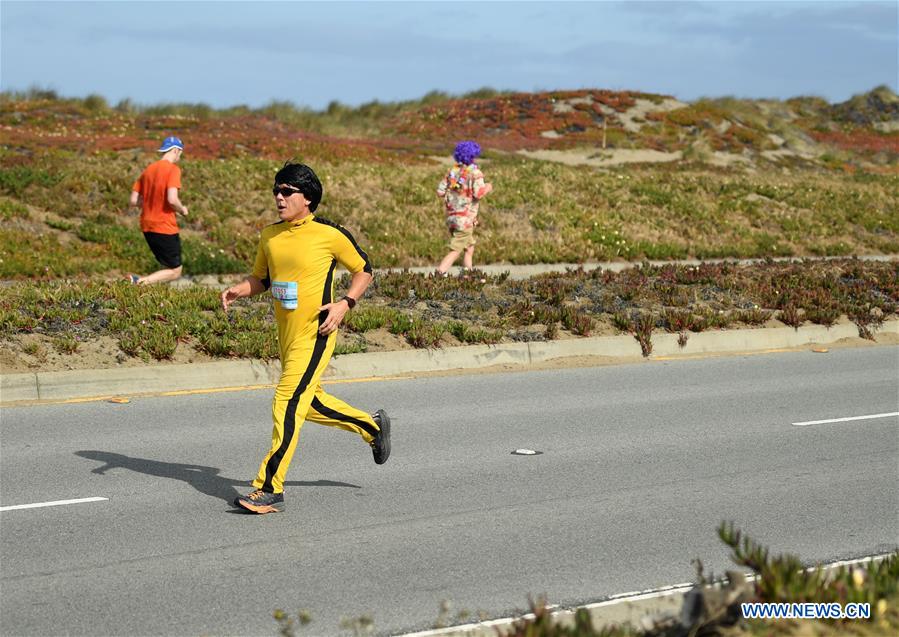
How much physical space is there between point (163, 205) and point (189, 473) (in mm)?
7176

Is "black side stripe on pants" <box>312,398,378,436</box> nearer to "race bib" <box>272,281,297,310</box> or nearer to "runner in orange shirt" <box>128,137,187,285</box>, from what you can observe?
"race bib" <box>272,281,297,310</box>

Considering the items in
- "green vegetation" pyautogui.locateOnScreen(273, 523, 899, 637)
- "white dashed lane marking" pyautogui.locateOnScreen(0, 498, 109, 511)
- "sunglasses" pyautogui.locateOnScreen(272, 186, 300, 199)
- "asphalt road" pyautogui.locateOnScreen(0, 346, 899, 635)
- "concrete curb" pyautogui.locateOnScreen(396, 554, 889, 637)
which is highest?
"sunglasses" pyautogui.locateOnScreen(272, 186, 300, 199)

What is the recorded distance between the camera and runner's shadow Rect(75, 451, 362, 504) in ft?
27.8

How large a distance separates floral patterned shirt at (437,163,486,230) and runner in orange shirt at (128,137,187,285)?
11.9 ft

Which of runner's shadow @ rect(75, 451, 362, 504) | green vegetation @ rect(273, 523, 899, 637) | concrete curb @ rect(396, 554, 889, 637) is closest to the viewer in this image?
green vegetation @ rect(273, 523, 899, 637)

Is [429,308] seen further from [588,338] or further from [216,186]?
[216,186]

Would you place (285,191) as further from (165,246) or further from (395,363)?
(165,246)

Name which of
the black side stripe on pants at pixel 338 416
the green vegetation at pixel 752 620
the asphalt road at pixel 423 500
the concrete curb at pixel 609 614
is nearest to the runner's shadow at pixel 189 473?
the asphalt road at pixel 423 500

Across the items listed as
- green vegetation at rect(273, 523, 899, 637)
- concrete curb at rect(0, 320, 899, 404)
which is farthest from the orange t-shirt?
green vegetation at rect(273, 523, 899, 637)

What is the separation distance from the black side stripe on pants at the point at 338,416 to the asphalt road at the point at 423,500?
0.43 meters

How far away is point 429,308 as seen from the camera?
15539 millimetres

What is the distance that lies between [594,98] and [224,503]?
50.1 meters

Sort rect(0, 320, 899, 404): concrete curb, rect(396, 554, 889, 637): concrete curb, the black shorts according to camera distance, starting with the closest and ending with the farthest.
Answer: rect(396, 554, 889, 637): concrete curb, rect(0, 320, 899, 404): concrete curb, the black shorts

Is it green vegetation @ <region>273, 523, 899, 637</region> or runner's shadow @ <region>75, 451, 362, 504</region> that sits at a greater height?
green vegetation @ <region>273, 523, 899, 637</region>
